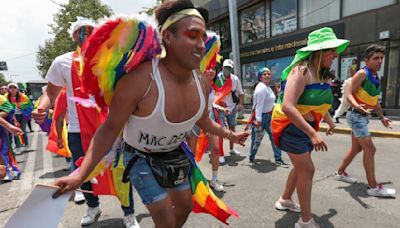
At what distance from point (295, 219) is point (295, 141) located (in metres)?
0.92

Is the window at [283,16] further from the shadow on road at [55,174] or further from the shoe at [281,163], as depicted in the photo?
the shadow on road at [55,174]

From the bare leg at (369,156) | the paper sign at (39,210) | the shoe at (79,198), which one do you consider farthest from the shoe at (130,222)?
the bare leg at (369,156)

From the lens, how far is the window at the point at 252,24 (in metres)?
15.5

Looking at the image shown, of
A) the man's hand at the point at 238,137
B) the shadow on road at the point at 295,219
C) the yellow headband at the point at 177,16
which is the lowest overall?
the shadow on road at the point at 295,219

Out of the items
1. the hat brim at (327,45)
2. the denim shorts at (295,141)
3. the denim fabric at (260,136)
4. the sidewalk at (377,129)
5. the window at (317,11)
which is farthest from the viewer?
the window at (317,11)

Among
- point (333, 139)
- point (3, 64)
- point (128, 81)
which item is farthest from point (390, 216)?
point (3, 64)

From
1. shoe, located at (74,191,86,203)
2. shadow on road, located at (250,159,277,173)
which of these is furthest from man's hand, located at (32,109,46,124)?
shadow on road, located at (250,159,277,173)

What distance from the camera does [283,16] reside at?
1410 centimetres

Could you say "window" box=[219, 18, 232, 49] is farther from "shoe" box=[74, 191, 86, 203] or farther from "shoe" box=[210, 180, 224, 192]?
"shoe" box=[74, 191, 86, 203]

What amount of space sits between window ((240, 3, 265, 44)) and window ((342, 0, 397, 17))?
4.73 meters

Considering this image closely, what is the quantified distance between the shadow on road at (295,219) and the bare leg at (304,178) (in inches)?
12.4

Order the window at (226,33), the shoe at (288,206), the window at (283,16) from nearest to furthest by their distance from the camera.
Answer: the shoe at (288,206)
the window at (283,16)
the window at (226,33)

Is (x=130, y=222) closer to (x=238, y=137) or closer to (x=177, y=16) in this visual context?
(x=238, y=137)

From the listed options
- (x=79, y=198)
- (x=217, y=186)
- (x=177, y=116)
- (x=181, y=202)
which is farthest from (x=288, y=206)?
(x=79, y=198)
